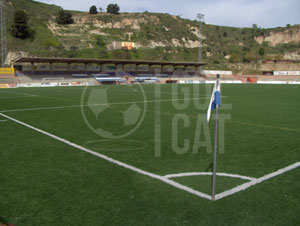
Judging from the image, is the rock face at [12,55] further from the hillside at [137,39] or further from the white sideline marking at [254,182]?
the white sideline marking at [254,182]

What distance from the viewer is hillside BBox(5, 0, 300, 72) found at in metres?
92.3

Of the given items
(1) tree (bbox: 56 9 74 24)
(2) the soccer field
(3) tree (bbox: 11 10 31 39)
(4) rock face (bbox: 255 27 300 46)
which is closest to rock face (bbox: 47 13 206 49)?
(1) tree (bbox: 56 9 74 24)

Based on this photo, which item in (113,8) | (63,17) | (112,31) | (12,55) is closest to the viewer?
(12,55)

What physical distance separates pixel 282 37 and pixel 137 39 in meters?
93.5

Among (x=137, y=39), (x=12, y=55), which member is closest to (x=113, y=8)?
(x=137, y=39)

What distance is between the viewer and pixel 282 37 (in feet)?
549

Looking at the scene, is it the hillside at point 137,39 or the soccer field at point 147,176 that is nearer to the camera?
the soccer field at point 147,176

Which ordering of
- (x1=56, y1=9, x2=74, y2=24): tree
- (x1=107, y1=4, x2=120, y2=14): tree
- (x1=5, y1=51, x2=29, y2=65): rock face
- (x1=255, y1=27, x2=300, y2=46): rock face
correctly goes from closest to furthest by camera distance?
(x1=5, y1=51, x2=29, y2=65): rock face
(x1=56, y1=9, x2=74, y2=24): tree
(x1=107, y1=4, x2=120, y2=14): tree
(x1=255, y1=27, x2=300, y2=46): rock face

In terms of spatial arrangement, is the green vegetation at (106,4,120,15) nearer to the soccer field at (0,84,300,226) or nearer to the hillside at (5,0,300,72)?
the hillside at (5,0,300,72)

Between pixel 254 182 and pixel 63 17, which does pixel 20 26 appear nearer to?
pixel 63 17

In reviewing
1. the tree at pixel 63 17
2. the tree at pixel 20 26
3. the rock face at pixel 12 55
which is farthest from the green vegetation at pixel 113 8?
the rock face at pixel 12 55

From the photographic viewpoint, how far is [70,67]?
219 ft

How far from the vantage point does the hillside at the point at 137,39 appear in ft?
303

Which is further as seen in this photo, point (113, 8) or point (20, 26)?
point (113, 8)
